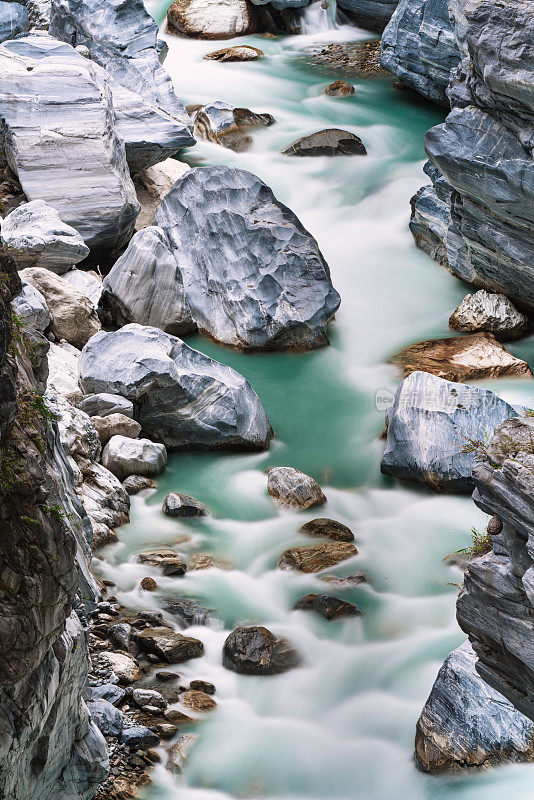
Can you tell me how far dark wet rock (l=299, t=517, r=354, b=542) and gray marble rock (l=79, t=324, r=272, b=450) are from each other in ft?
4.61

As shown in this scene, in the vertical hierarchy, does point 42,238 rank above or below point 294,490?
above

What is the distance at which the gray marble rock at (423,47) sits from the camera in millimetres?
13797

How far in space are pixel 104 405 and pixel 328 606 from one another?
2.98 m

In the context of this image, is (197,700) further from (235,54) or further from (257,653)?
(235,54)

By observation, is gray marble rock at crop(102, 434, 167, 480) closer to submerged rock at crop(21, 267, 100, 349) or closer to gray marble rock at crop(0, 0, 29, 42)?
submerged rock at crop(21, 267, 100, 349)

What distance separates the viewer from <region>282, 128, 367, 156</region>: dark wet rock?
44.7ft

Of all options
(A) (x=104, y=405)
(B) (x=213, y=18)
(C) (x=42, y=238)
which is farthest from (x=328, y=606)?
(B) (x=213, y=18)

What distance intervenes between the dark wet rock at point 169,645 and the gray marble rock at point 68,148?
6.20 m

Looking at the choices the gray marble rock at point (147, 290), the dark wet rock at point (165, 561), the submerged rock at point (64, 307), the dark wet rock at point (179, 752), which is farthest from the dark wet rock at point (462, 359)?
the dark wet rock at point (179, 752)

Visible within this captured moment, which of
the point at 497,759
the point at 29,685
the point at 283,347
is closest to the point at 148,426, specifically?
the point at 283,347

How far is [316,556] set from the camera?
6984 millimetres

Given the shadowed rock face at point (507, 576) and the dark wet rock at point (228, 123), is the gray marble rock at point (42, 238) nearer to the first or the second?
the dark wet rock at point (228, 123)

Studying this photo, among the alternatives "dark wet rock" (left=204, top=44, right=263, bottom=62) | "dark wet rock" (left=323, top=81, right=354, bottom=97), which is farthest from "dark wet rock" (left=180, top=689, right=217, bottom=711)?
"dark wet rock" (left=204, top=44, right=263, bottom=62)

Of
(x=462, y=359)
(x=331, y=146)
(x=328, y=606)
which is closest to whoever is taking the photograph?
(x=328, y=606)
